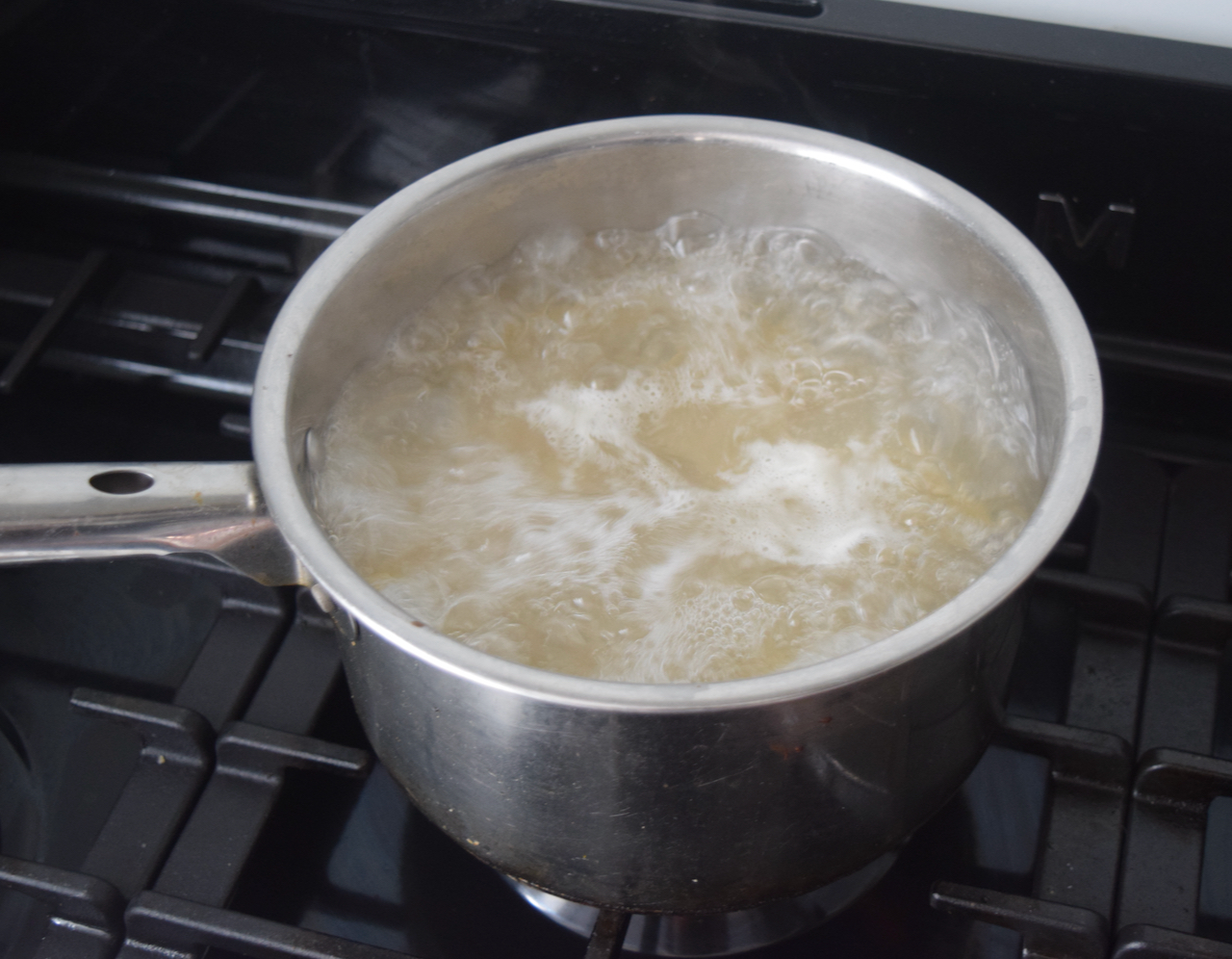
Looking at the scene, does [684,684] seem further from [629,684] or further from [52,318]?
[52,318]

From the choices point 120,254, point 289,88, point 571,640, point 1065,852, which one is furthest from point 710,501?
point 120,254

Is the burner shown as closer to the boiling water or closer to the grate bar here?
the boiling water

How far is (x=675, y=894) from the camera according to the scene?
1.71ft

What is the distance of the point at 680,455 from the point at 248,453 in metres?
0.34

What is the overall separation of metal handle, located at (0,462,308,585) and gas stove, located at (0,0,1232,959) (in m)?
0.16

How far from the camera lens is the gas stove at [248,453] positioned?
24.0 inches

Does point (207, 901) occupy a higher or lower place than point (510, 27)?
lower

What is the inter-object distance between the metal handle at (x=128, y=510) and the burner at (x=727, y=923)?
0.84ft

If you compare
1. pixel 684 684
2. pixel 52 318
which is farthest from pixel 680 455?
pixel 52 318

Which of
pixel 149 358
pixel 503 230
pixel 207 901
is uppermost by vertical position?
pixel 503 230

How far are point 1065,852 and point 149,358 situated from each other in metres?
0.66

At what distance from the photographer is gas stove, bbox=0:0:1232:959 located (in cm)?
61

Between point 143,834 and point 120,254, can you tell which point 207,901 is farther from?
point 120,254

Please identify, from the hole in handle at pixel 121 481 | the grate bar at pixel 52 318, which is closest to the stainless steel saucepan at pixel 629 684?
the hole in handle at pixel 121 481
